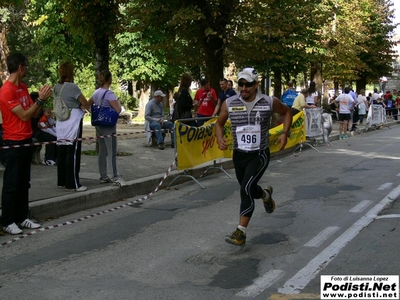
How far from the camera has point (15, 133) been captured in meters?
7.63

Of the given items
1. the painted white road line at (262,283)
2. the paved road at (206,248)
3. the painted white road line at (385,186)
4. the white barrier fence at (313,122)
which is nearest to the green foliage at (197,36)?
the white barrier fence at (313,122)

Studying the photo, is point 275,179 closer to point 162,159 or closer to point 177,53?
point 162,159

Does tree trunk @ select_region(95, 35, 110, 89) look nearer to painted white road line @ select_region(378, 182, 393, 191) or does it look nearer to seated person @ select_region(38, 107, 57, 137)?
seated person @ select_region(38, 107, 57, 137)

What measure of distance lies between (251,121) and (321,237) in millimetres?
1571

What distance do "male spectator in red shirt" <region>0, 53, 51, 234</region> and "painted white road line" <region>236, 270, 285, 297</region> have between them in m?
3.34

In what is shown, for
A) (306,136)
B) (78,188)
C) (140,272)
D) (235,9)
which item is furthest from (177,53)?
(140,272)

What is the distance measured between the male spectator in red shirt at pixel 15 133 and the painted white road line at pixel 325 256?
3.56 m

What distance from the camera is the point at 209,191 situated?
11078 millimetres

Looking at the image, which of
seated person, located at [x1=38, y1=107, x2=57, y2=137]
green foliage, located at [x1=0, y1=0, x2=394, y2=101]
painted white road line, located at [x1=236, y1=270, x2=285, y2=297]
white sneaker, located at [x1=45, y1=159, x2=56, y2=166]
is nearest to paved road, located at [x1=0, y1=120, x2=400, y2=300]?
painted white road line, located at [x1=236, y1=270, x2=285, y2=297]

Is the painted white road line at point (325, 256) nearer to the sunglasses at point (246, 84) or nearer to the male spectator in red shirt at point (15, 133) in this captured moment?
the sunglasses at point (246, 84)

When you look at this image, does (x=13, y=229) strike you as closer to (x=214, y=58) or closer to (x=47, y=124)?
(x=47, y=124)

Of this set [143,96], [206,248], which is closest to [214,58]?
[206,248]

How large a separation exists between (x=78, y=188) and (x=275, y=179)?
13.7 ft

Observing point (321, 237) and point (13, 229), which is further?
point (13, 229)
